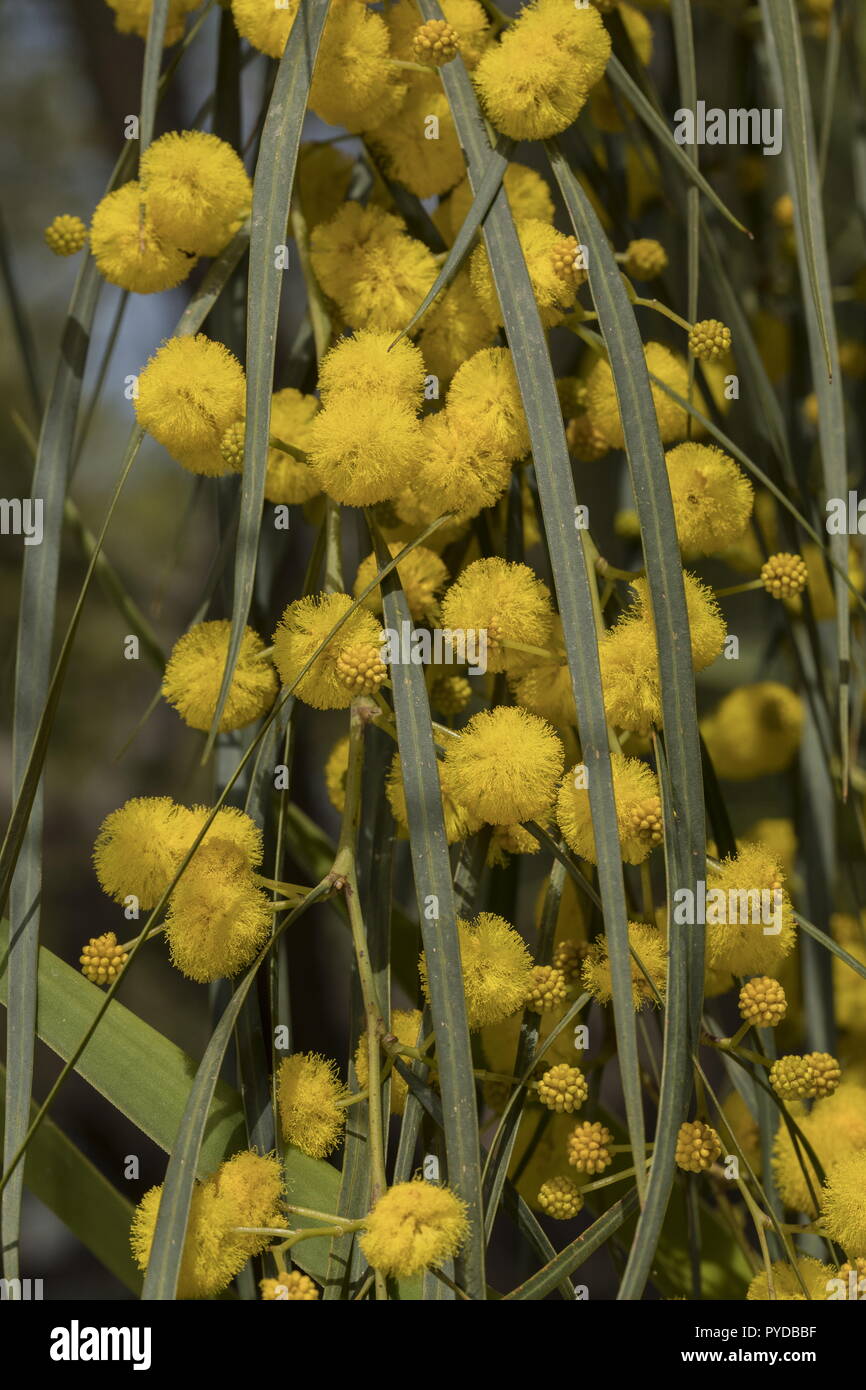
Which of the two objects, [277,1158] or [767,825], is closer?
[277,1158]

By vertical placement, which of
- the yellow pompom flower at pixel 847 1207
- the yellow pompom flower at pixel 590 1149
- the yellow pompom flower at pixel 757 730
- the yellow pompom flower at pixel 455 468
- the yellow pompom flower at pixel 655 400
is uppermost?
the yellow pompom flower at pixel 655 400

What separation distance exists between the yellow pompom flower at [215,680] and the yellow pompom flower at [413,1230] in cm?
17

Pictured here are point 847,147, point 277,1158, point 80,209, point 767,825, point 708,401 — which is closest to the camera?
point 277,1158

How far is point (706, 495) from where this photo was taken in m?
0.42

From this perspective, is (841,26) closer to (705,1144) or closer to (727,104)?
(727,104)

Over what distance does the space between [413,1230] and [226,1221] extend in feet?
0.22

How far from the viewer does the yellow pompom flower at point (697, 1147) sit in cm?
38

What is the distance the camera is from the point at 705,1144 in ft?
1.25

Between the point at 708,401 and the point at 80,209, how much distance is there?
71 cm

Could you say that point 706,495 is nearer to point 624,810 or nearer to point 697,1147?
point 624,810

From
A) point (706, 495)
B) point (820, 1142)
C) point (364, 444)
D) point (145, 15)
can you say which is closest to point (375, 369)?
point (364, 444)

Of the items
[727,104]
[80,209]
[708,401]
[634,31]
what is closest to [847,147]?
[727,104]

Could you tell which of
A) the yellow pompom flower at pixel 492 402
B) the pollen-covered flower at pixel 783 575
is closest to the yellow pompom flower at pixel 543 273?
the yellow pompom flower at pixel 492 402

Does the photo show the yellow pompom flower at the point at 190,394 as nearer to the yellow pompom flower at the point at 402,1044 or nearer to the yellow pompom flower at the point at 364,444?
the yellow pompom flower at the point at 364,444
